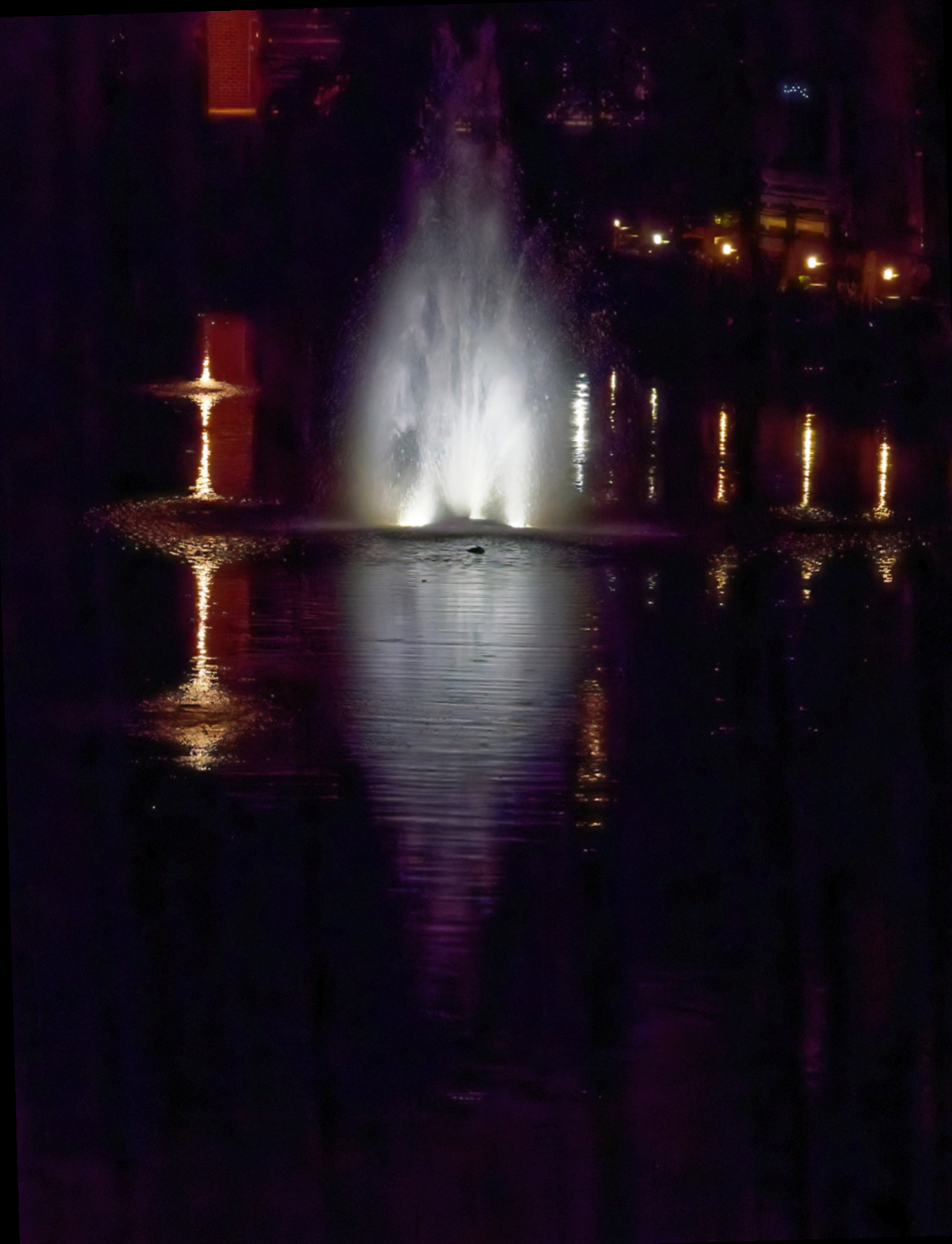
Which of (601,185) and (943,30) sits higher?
(601,185)

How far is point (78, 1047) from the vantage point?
2828 millimetres

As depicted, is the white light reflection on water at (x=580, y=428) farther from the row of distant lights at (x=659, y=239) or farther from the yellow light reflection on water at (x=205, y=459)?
the yellow light reflection on water at (x=205, y=459)

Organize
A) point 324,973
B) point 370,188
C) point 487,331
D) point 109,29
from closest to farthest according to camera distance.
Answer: point 324,973 → point 109,29 → point 487,331 → point 370,188

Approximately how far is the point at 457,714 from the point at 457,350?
2924mm

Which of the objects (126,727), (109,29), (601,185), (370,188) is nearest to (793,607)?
(126,727)

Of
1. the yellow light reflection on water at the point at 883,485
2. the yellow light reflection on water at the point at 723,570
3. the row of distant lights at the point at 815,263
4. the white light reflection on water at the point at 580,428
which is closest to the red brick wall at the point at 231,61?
the white light reflection on water at the point at 580,428

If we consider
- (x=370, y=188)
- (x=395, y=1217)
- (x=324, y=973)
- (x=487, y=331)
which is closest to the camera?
(x=395, y=1217)

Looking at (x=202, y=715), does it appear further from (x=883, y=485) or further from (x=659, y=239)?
(x=659, y=239)

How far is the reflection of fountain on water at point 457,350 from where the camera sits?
6.04m

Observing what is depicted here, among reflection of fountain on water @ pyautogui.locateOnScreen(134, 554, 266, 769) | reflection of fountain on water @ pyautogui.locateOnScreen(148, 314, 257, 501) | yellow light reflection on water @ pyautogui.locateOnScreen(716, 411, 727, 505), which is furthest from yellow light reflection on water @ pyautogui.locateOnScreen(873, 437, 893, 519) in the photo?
reflection of fountain on water @ pyautogui.locateOnScreen(134, 554, 266, 769)

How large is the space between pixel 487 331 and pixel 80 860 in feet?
12.4

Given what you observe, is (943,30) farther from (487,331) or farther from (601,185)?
(601,185)

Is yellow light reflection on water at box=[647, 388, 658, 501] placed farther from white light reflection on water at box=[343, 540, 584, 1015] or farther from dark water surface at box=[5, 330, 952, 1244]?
dark water surface at box=[5, 330, 952, 1244]

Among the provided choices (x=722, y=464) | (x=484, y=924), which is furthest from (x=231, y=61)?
(x=484, y=924)
